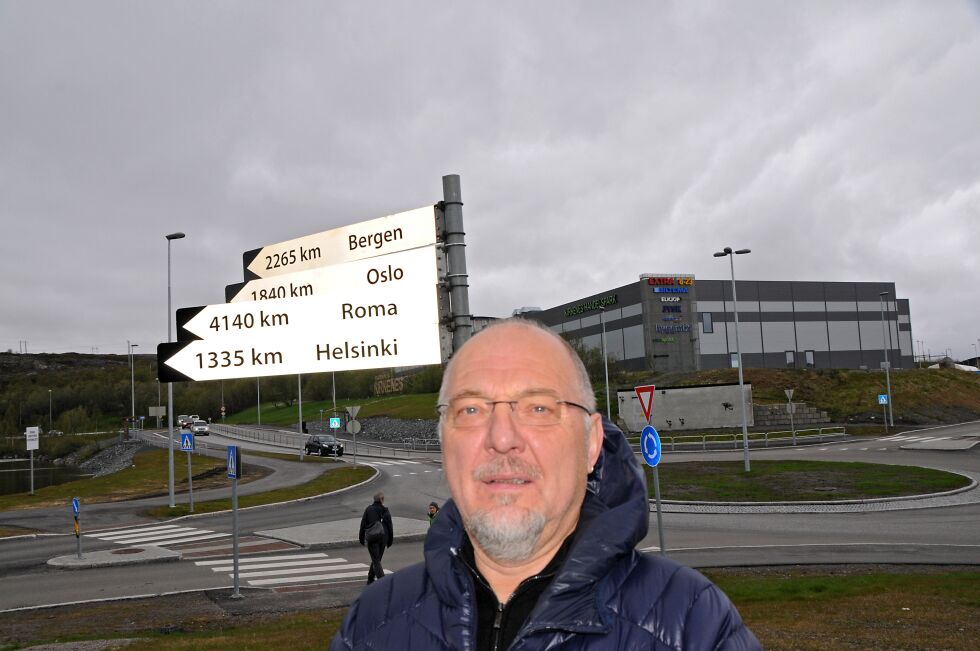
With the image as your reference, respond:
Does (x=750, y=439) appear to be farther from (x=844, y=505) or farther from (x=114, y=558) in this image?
(x=114, y=558)

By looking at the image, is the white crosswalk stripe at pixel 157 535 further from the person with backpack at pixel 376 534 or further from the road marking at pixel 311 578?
the person with backpack at pixel 376 534

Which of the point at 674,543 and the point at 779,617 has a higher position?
the point at 779,617

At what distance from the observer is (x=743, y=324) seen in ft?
270

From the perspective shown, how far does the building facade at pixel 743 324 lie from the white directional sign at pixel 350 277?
74.0 metres

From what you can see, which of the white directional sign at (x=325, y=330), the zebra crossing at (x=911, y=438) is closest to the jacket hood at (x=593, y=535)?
the white directional sign at (x=325, y=330)

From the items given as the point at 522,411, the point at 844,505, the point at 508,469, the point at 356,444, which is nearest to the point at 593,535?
the point at 508,469

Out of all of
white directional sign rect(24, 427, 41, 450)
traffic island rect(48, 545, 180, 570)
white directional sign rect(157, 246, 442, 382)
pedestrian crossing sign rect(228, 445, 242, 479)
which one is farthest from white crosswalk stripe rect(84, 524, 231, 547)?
white directional sign rect(157, 246, 442, 382)

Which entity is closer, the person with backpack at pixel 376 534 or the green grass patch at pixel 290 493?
the person with backpack at pixel 376 534

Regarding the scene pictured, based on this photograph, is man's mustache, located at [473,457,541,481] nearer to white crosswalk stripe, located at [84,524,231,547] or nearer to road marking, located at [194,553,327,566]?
road marking, located at [194,553,327,566]

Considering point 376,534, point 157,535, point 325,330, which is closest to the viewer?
point 325,330

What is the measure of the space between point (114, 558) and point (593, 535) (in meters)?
20.5

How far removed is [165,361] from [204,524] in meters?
22.7

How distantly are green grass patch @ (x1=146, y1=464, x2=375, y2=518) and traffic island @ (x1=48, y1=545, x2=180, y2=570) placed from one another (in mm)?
7830

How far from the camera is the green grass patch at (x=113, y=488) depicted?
3203 cm
